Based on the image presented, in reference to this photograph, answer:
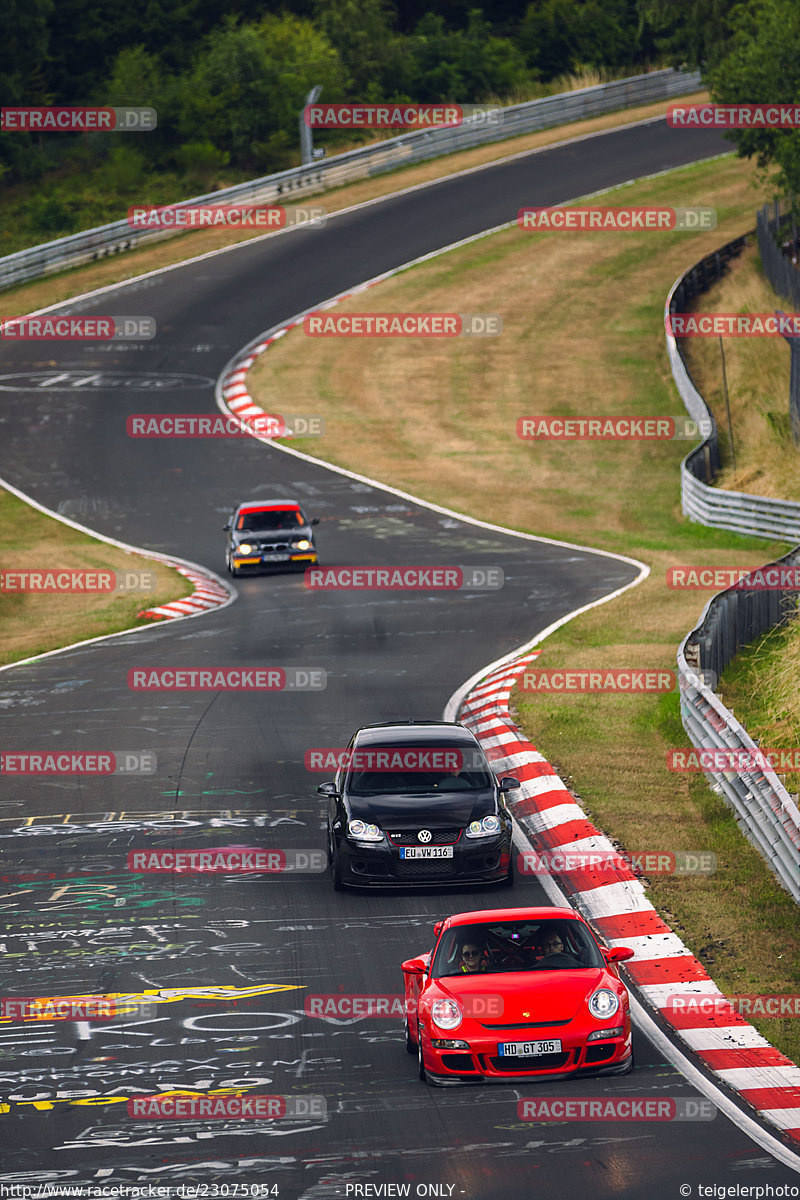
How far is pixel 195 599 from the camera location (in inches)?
1246

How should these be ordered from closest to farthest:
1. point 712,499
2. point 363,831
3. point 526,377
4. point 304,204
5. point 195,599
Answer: point 363,831
point 195,599
point 712,499
point 526,377
point 304,204

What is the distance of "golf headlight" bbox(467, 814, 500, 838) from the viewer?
1470 cm

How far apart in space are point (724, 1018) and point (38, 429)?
3961 centimetres

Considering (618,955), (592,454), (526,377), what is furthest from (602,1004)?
(526,377)

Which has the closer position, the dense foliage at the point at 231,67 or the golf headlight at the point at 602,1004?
the golf headlight at the point at 602,1004

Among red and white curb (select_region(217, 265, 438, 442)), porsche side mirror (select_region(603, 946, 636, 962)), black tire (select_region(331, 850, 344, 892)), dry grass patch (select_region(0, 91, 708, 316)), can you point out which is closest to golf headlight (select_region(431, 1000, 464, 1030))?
porsche side mirror (select_region(603, 946, 636, 962))

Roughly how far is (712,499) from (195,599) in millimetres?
12607

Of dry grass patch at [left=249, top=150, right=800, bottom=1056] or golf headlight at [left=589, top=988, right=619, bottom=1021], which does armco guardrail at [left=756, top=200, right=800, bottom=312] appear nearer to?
dry grass patch at [left=249, top=150, right=800, bottom=1056]

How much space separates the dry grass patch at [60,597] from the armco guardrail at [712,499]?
12.4 m

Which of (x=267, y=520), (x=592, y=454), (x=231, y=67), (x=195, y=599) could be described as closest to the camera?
(x=195, y=599)

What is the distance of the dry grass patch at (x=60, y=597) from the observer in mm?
29828

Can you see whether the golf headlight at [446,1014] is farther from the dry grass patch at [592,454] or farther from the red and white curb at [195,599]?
the red and white curb at [195,599]

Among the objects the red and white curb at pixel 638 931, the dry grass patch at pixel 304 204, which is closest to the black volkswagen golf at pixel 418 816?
the red and white curb at pixel 638 931

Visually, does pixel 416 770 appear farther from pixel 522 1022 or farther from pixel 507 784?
pixel 522 1022
